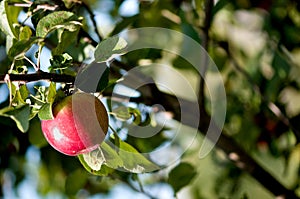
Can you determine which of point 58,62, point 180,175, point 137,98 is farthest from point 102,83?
point 180,175

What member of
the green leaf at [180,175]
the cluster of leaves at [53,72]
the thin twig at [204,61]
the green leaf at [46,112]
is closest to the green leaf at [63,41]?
the cluster of leaves at [53,72]

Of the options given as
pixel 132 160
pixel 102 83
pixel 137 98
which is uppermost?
pixel 102 83

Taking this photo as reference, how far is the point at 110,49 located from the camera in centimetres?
66

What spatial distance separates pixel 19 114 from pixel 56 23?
13 centimetres

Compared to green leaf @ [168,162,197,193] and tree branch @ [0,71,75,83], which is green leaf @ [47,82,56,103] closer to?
tree branch @ [0,71,75,83]

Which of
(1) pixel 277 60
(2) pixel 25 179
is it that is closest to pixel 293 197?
(1) pixel 277 60

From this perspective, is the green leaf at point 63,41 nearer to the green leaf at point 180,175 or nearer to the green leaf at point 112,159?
the green leaf at point 112,159

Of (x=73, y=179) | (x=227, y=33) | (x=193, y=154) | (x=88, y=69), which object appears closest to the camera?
(x=88, y=69)

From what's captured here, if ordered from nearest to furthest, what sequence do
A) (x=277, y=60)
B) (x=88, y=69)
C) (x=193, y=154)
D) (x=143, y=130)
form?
(x=88, y=69) < (x=143, y=130) < (x=277, y=60) < (x=193, y=154)

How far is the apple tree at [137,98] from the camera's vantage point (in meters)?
0.68

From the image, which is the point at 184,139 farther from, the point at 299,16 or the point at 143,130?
the point at 143,130

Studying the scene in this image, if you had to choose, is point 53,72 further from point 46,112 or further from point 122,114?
point 122,114

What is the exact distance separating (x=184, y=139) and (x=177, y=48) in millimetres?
292

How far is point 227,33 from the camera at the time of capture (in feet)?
5.11
